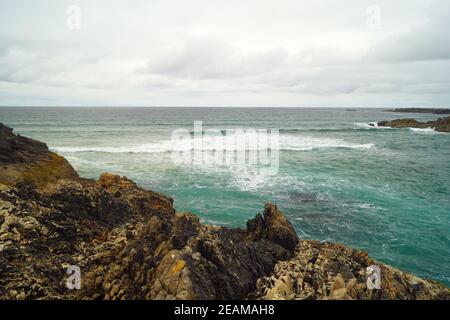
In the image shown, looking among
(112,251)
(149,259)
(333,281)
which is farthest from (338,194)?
(112,251)

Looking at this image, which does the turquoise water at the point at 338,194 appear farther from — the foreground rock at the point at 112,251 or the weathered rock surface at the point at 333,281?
the foreground rock at the point at 112,251

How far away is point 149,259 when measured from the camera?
724cm

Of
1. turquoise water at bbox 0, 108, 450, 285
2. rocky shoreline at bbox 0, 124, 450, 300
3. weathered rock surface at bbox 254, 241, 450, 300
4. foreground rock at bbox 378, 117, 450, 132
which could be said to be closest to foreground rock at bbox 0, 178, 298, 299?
rocky shoreline at bbox 0, 124, 450, 300

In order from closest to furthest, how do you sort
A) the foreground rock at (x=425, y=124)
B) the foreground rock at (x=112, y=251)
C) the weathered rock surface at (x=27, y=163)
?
the foreground rock at (x=112, y=251)
the weathered rock surface at (x=27, y=163)
the foreground rock at (x=425, y=124)

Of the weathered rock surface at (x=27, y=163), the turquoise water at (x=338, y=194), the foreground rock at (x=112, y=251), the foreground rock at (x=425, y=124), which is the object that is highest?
the foreground rock at (x=425, y=124)

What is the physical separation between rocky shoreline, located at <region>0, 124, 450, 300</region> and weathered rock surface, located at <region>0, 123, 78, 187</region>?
329cm

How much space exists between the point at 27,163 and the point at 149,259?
10.9 metres

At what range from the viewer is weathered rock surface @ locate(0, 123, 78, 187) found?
12555 mm

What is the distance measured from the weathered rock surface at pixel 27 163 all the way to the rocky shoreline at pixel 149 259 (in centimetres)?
329

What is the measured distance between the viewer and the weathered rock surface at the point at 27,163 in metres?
12.6

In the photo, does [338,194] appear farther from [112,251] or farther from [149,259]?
[112,251]

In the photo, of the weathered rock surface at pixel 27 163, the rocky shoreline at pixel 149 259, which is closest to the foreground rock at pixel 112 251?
the rocky shoreline at pixel 149 259
